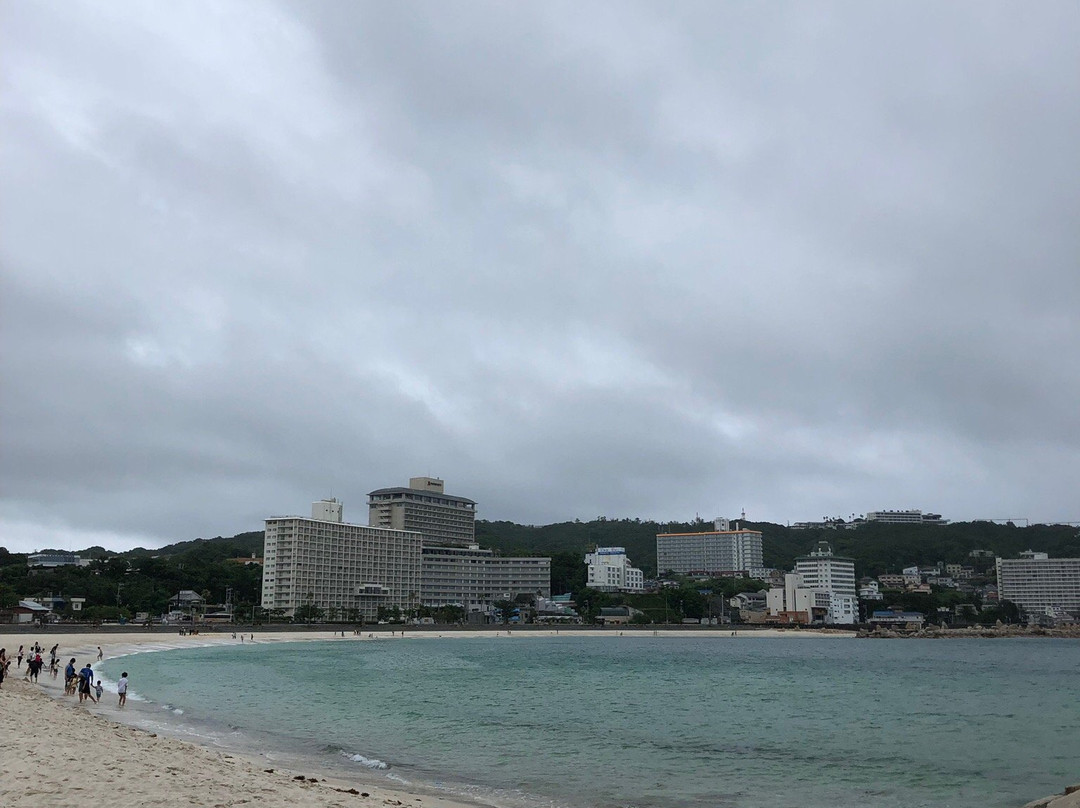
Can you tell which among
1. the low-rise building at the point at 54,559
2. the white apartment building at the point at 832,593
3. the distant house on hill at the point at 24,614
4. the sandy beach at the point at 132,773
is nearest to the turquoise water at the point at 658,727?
the sandy beach at the point at 132,773

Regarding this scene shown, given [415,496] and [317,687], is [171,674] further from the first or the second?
[415,496]

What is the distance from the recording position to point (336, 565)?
6260 inches

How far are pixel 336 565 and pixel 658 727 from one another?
449 ft

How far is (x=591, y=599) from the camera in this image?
17288 cm

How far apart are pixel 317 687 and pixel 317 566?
11612 cm

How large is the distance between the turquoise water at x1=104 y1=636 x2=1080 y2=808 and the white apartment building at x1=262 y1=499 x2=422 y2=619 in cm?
8838

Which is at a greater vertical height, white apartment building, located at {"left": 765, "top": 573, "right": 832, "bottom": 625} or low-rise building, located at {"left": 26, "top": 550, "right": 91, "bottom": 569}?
low-rise building, located at {"left": 26, "top": 550, "right": 91, "bottom": 569}

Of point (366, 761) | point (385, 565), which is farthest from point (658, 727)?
point (385, 565)

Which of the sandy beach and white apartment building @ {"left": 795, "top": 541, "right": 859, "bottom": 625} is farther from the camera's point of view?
white apartment building @ {"left": 795, "top": 541, "right": 859, "bottom": 625}

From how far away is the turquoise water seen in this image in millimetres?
19766

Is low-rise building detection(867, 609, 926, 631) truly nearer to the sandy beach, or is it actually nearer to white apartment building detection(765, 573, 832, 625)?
white apartment building detection(765, 573, 832, 625)

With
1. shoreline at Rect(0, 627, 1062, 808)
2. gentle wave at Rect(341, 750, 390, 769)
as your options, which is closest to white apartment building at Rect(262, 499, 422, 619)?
shoreline at Rect(0, 627, 1062, 808)

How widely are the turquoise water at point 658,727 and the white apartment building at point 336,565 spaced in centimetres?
8838

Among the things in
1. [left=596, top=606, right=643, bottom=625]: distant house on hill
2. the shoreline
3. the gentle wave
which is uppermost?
the shoreline
